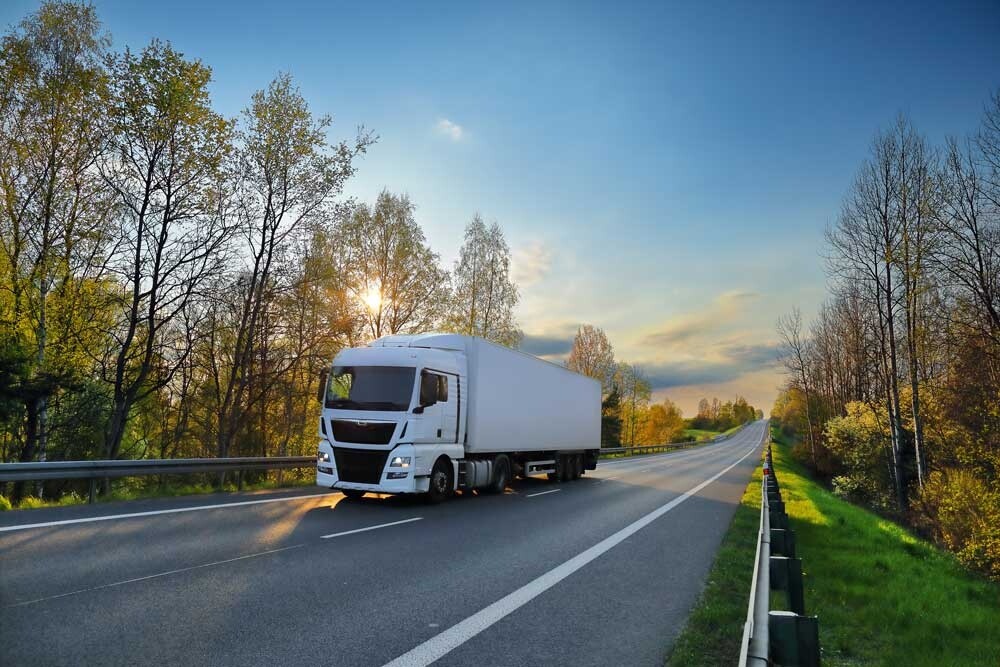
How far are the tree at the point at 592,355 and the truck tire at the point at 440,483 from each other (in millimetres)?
43703

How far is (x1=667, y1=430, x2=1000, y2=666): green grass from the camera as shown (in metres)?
4.98

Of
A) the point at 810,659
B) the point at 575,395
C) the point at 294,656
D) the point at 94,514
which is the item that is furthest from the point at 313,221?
the point at 810,659

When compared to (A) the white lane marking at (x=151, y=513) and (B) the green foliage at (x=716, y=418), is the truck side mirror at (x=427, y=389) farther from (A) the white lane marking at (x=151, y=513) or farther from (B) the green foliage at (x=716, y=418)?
(B) the green foliage at (x=716, y=418)

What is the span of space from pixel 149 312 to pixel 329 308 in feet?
25.6

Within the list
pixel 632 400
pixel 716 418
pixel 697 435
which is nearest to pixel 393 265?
pixel 632 400

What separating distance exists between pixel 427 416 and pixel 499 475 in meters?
4.17

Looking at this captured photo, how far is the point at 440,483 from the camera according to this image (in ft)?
40.6

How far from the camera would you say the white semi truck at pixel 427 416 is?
11.4 metres

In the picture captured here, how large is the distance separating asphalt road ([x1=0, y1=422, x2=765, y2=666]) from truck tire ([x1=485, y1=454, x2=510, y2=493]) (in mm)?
4318

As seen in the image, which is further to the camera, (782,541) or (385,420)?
(385,420)

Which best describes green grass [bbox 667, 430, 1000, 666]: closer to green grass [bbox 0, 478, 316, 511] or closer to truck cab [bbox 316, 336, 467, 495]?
truck cab [bbox 316, 336, 467, 495]

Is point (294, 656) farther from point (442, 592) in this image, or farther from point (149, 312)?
point (149, 312)

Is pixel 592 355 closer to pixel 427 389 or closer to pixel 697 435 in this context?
pixel 427 389

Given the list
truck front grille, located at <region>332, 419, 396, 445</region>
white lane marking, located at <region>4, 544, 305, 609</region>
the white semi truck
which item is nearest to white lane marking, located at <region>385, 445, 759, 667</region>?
white lane marking, located at <region>4, 544, 305, 609</region>
